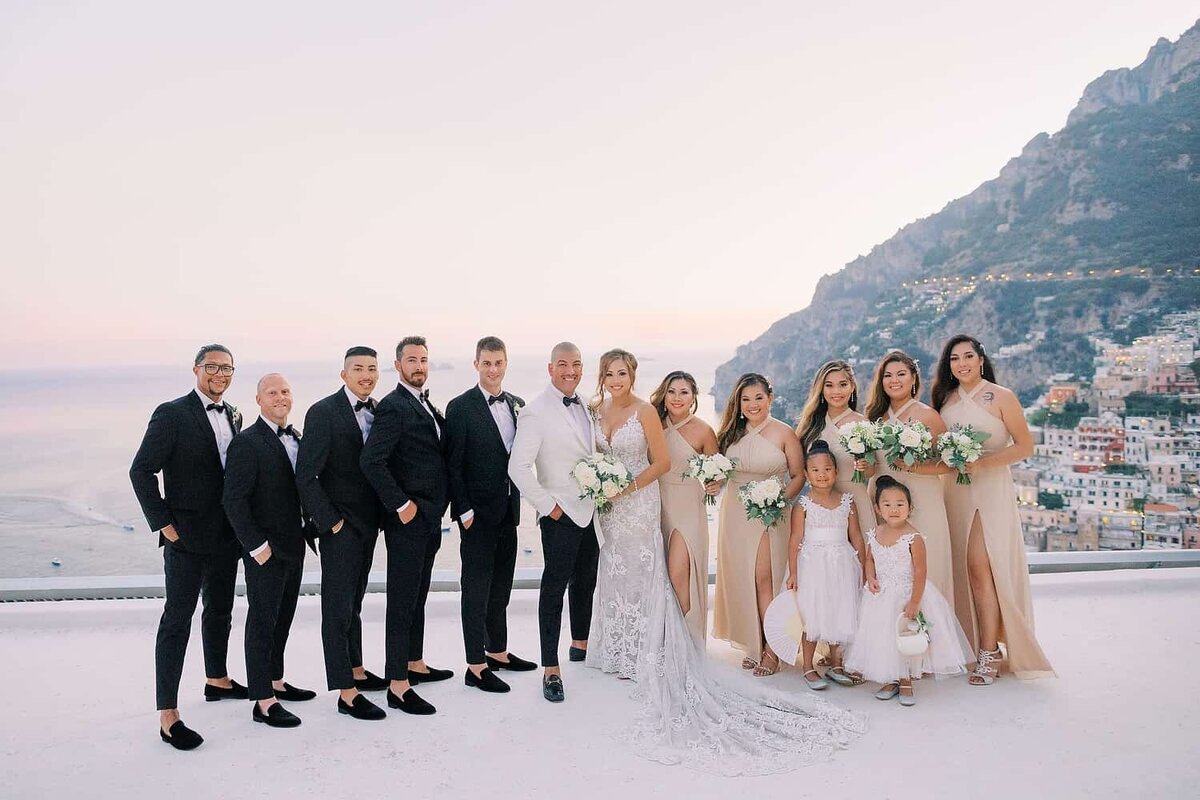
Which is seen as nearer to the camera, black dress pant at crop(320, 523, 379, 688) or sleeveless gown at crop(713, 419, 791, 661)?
black dress pant at crop(320, 523, 379, 688)

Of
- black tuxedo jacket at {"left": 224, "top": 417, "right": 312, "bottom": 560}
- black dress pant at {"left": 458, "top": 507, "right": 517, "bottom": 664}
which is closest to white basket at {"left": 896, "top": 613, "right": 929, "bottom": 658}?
black dress pant at {"left": 458, "top": 507, "right": 517, "bottom": 664}

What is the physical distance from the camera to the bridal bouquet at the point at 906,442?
383 centimetres

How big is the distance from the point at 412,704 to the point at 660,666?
1400 millimetres

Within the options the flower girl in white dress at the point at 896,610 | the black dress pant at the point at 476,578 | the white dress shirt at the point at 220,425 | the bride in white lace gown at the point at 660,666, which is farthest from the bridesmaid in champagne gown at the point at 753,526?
the white dress shirt at the point at 220,425

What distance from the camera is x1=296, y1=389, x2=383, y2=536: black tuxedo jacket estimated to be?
3.50 m

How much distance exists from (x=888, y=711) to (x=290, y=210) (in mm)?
11057

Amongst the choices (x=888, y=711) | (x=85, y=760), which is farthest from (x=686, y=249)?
(x=85, y=760)

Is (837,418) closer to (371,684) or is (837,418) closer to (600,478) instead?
(600,478)

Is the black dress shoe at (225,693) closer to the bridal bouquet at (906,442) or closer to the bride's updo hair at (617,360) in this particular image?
the bride's updo hair at (617,360)

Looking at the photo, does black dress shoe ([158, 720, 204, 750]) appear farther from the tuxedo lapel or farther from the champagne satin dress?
the champagne satin dress

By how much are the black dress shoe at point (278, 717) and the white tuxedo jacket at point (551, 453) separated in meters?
1.67

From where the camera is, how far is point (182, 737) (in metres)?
3.31

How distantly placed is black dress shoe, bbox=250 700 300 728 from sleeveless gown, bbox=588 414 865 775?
1.75 meters

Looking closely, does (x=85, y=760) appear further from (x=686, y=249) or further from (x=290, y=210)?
(x=686, y=249)
